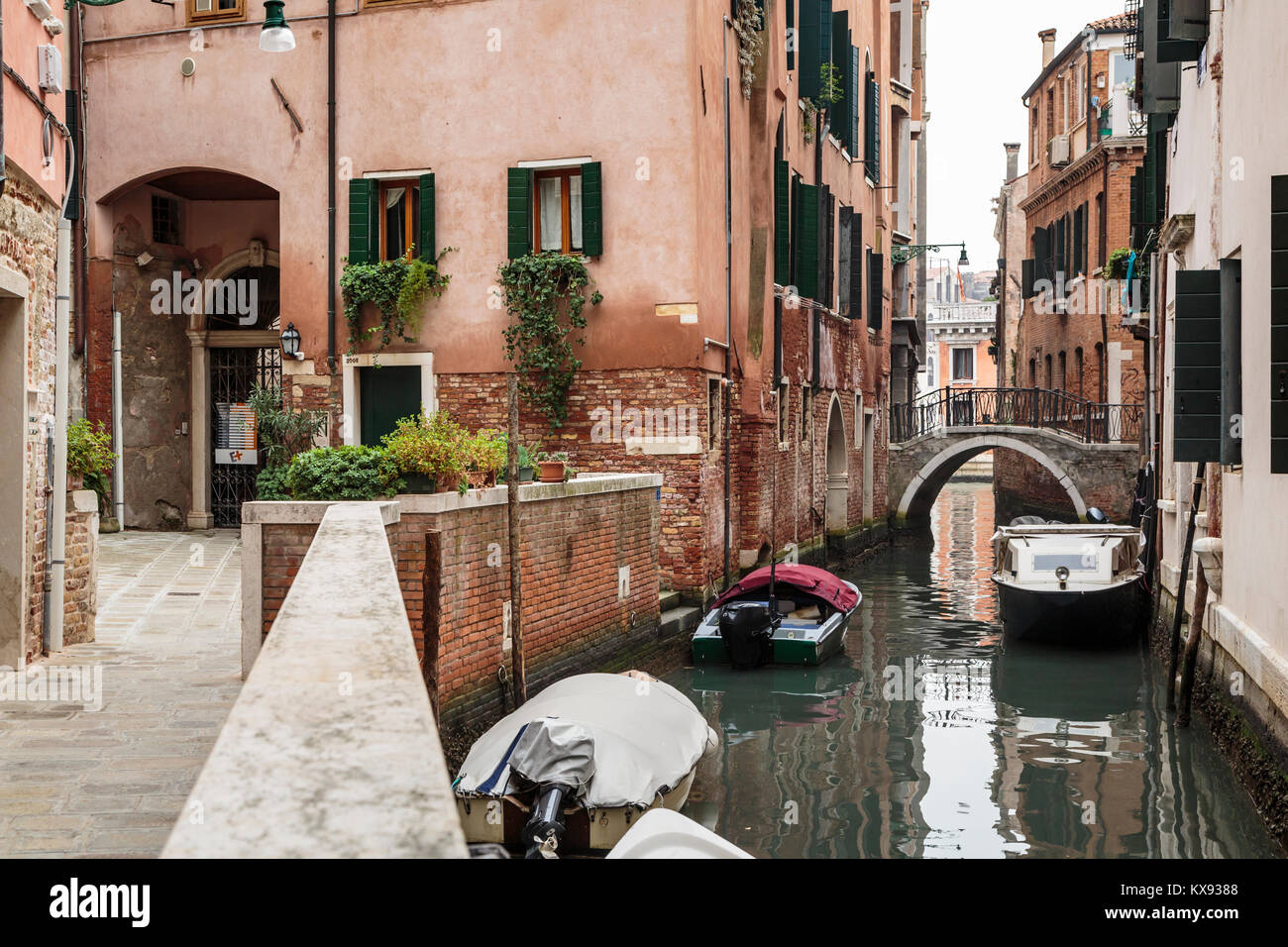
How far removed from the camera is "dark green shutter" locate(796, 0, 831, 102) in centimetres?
1669

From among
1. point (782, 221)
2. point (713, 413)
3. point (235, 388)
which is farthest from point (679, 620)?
point (235, 388)

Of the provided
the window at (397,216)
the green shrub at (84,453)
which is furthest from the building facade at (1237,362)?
the window at (397,216)

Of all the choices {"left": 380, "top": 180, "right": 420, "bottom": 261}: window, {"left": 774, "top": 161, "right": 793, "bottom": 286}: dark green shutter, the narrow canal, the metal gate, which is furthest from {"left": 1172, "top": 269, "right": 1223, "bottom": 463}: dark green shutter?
the metal gate

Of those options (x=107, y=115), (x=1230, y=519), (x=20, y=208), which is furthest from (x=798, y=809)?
(x=107, y=115)

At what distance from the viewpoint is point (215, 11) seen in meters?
13.5

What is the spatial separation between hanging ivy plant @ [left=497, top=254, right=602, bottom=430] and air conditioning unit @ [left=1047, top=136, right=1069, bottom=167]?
1933cm

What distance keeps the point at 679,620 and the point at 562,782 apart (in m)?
5.69

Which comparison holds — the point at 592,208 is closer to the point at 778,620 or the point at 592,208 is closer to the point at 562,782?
the point at 778,620

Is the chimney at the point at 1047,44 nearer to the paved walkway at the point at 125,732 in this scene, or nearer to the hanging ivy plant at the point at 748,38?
the hanging ivy plant at the point at 748,38

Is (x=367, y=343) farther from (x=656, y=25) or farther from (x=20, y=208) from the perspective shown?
(x=20, y=208)

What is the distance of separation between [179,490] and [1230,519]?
11268 mm

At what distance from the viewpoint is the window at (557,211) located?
12719 mm

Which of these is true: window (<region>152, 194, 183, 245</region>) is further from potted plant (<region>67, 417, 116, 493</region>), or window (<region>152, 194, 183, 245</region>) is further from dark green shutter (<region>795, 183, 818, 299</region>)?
dark green shutter (<region>795, 183, 818, 299</region>)

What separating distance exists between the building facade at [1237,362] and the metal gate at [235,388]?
32.6ft
